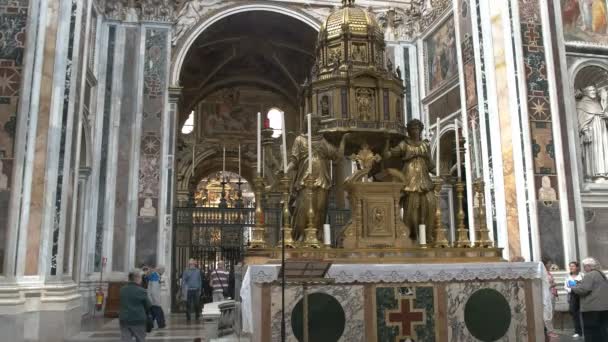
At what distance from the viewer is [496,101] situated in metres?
12.1

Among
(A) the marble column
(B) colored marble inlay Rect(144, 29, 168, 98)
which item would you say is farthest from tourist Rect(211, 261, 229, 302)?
(B) colored marble inlay Rect(144, 29, 168, 98)

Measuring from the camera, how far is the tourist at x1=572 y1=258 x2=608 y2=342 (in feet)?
20.5

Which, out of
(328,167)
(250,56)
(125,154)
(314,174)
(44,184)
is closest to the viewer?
(314,174)

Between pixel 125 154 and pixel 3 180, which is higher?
pixel 125 154

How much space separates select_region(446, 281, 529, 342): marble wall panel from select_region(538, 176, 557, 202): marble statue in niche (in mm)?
5691

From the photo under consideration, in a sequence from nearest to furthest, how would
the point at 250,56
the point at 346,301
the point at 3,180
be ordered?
the point at 346,301, the point at 3,180, the point at 250,56

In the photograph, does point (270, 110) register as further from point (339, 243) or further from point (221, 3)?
point (339, 243)

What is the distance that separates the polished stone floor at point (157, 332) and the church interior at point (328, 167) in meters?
0.10

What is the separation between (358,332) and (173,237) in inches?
415

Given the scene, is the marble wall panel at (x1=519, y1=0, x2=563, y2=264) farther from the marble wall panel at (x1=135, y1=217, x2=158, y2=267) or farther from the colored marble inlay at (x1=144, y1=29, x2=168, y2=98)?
the colored marble inlay at (x1=144, y1=29, x2=168, y2=98)

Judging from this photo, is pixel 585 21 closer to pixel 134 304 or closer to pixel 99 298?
pixel 134 304

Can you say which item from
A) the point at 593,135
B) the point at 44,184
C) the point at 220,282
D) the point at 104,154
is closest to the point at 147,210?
the point at 104,154

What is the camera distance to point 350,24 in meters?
7.18

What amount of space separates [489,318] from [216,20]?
13.5 metres
